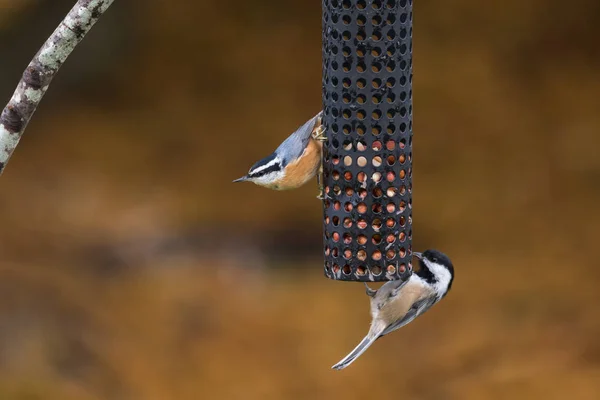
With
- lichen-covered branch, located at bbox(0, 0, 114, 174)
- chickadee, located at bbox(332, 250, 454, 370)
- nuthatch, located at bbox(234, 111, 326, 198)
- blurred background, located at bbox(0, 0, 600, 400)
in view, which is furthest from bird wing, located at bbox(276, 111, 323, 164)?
blurred background, located at bbox(0, 0, 600, 400)

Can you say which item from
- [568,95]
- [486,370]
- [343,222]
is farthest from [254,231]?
[343,222]

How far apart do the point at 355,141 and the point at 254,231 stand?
3092mm

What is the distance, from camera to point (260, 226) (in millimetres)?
6324

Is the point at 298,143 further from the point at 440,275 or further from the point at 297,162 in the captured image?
the point at 440,275

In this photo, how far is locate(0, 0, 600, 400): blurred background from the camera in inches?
237

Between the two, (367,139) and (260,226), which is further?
(260,226)

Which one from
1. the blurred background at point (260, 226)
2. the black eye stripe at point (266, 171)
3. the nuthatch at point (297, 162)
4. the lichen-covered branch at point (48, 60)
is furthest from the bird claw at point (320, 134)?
the blurred background at point (260, 226)

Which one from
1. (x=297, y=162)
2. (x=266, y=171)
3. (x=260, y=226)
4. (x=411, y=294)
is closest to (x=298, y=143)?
(x=297, y=162)

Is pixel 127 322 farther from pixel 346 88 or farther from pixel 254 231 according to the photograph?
pixel 346 88

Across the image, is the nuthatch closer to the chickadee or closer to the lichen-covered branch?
the chickadee

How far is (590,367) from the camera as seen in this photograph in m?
6.05

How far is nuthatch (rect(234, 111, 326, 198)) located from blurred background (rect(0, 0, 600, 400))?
2.65 m

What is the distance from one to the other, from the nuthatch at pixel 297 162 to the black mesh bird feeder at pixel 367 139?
0.17 ft

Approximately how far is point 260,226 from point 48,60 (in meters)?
3.46
